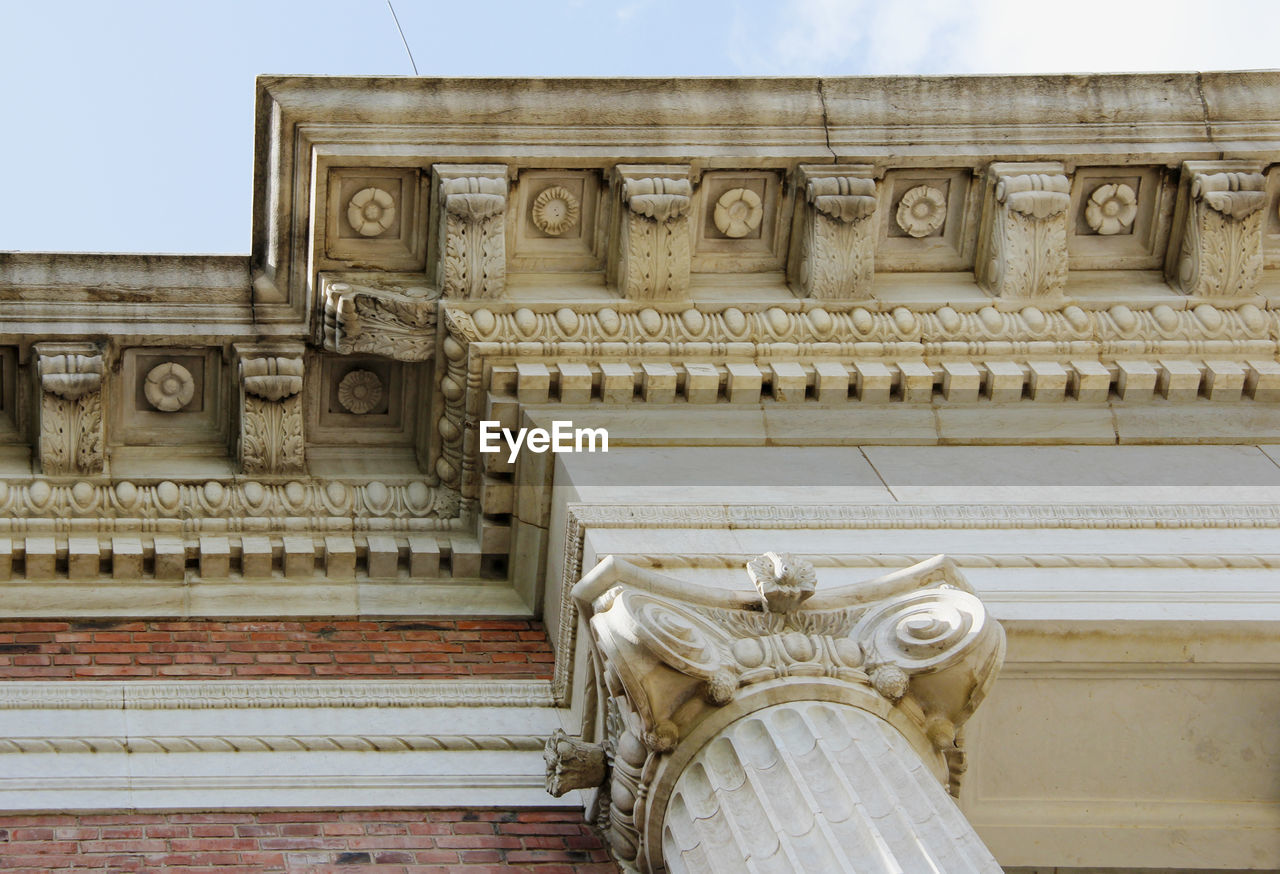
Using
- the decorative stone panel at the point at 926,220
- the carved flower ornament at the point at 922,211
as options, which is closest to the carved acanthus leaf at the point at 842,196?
the decorative stone panel at the point at 926,220

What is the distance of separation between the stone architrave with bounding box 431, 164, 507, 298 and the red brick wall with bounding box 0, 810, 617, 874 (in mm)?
2449

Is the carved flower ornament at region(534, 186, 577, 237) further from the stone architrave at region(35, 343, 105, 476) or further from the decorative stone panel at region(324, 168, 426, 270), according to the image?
the stone architrave at region(35, 343, 105, 476)

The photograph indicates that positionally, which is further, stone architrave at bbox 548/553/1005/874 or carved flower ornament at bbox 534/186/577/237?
carved flower ornament at bbox 534/186/577/237

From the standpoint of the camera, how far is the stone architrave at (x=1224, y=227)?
930cm

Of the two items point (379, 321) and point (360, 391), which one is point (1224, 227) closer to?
point (379, 321)

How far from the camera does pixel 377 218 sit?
907 cm

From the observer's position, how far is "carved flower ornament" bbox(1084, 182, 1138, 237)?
372 inches

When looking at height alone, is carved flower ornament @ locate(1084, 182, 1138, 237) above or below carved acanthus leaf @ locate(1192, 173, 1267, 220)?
below

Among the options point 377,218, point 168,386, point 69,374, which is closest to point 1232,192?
point 377,218

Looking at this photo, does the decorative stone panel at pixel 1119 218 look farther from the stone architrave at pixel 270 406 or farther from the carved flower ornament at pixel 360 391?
the stone architrave at pixel 270 406

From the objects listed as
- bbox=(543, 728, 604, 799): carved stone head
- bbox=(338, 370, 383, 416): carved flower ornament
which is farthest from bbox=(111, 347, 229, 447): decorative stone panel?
bbox=(543, 728, 604, 799): carved stone head

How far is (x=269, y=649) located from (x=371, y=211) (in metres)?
2.03

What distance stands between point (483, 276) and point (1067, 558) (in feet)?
9.43

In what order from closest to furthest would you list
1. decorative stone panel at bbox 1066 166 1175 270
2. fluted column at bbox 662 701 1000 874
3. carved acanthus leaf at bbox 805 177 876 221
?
fluted column at bbox 662 701 1000 874, carved acanthus leaf at bbox 805 177 876 221, decorative stone panel at bbox 1066 166 1175 270
